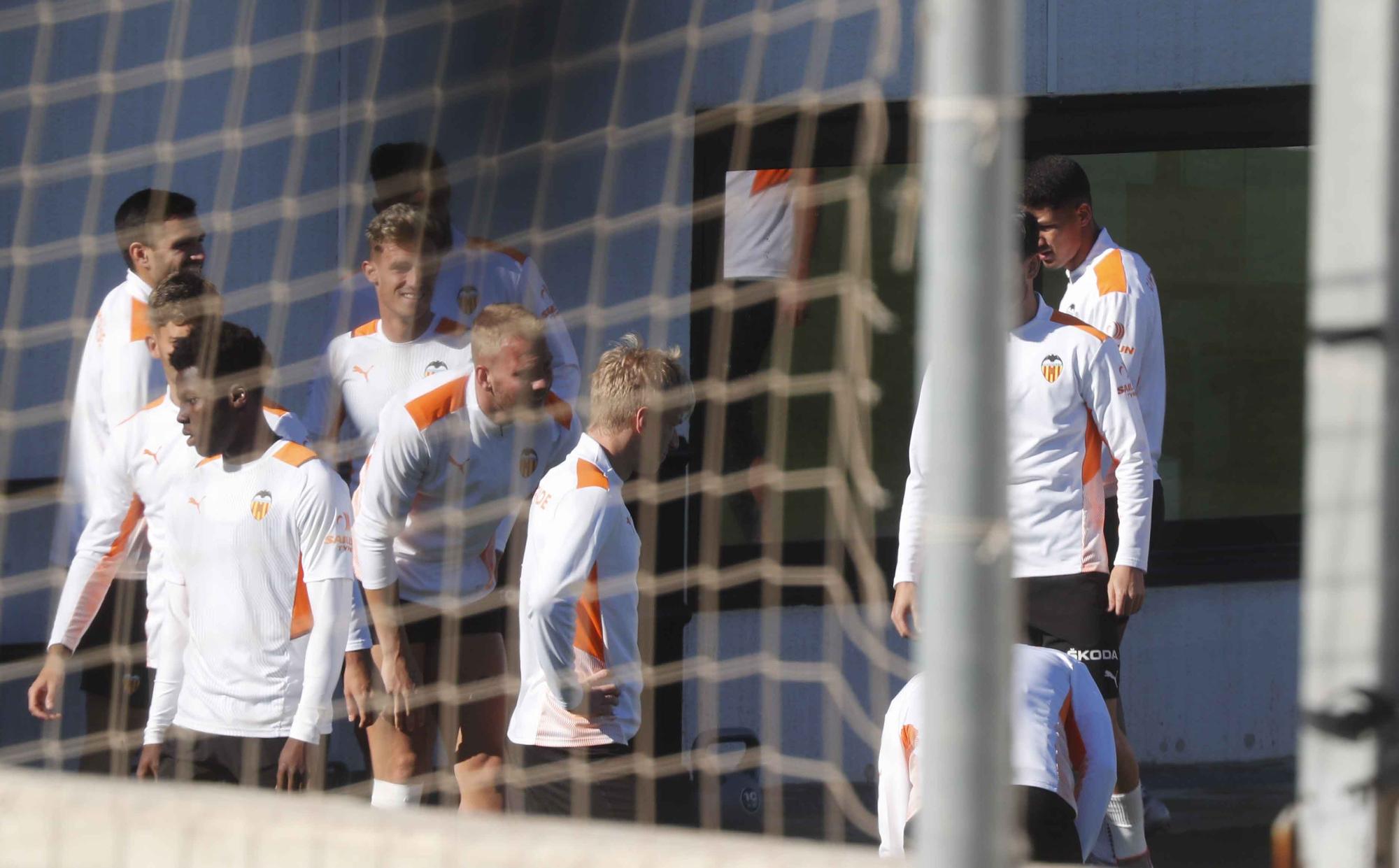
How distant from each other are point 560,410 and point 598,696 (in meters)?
0.91

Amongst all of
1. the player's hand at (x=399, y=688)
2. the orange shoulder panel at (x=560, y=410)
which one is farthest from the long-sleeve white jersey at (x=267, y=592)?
the orange shoulder panel at (x=560, y=410)

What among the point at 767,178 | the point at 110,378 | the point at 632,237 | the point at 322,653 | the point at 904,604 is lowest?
the point at 322,653

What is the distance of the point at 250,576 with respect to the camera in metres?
3.78

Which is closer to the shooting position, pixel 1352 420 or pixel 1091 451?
pixel 1352 420

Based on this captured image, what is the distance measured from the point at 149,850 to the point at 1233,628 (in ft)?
15.6

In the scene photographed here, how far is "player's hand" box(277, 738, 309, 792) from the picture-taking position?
3.72 metres

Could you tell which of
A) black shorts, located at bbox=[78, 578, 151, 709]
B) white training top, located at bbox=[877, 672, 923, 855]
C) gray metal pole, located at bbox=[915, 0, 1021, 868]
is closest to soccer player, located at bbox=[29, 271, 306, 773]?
black shorts, located at bbox=[78, 578, 151, 709]

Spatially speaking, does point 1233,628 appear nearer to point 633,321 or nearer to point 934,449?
point 633,321

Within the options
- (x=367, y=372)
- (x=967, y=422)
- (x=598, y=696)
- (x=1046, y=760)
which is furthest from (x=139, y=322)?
(x=967, y=422)

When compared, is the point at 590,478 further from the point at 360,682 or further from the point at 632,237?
the point at 632,237

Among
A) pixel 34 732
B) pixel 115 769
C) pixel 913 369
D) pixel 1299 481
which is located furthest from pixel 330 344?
pixel 1299 481

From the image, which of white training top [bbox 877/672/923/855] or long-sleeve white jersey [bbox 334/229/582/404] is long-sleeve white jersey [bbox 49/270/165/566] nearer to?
long-sleeve white jersey [bbox 334/229/582/404]

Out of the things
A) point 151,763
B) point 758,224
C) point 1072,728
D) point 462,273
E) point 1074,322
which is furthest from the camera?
point 758,224

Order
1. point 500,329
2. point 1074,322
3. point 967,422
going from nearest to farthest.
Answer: point 967,422 < point 500,329 < point 1074,322
